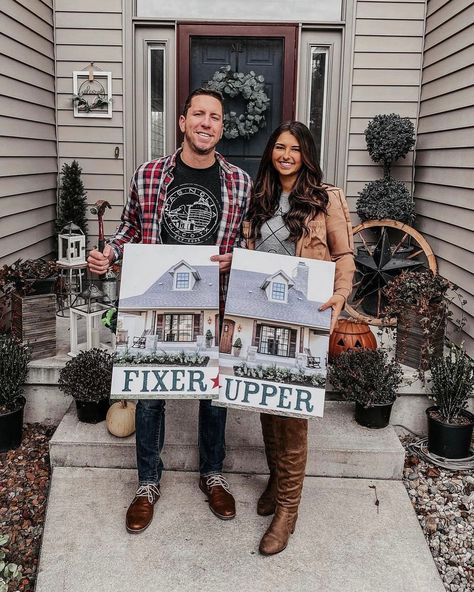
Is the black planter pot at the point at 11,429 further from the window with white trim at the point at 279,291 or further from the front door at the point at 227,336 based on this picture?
the window with white trim at the point at 279,291

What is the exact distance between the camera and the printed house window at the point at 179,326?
208 centimetres

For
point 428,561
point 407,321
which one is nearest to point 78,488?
point 428,561

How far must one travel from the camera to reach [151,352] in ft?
6.82

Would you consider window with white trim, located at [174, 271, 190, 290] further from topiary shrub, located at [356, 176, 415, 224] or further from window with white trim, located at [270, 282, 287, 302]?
topiary shrub, located at [356, 176, 415, 224]

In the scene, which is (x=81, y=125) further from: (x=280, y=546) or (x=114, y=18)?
(x=280, y=546)

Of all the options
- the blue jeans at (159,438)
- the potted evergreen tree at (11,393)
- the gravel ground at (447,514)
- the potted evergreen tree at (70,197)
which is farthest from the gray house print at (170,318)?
the potted evergreen tree at (70,197)

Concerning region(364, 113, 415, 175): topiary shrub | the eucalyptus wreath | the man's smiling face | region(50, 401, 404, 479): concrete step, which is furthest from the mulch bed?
region(364, 113, 415, 175): topiary shrub

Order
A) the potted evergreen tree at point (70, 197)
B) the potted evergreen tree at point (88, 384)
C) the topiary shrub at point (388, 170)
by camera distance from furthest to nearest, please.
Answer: the potted evergreen tree at point (70, 197)
the topiary shrub at point (388, 170)
the potted evergreen tree at point (88, 384)

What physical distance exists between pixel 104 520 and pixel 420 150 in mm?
3439

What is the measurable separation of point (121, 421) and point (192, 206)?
3.80 feet

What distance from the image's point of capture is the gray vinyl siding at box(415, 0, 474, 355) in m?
3.59

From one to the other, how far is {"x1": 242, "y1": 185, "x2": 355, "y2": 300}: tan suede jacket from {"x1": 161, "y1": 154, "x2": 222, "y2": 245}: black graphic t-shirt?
345 millimetres

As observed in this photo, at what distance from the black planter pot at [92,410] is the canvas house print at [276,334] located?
1111 mm

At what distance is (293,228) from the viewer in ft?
6.86
